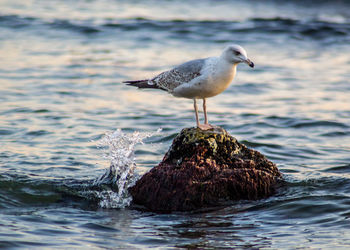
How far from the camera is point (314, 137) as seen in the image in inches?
364

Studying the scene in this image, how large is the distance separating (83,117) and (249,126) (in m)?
2.71

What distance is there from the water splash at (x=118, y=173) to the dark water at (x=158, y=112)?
115mm

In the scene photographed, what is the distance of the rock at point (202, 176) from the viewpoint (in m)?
6.05

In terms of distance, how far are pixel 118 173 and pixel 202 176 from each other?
1292 millimetres

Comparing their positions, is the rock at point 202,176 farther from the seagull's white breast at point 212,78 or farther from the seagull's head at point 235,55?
the seagull's head at point 235,55

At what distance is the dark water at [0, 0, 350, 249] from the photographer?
566 cm

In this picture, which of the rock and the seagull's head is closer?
the seagull's head

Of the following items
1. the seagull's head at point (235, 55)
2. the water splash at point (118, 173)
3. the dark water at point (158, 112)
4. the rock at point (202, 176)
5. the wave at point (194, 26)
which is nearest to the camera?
the dark water at point (158, 112)

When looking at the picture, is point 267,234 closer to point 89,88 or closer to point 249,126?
point 249,126

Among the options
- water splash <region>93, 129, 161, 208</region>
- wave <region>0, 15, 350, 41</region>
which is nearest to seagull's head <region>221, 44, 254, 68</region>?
water splash <region>93, 129, 161, 208</region>

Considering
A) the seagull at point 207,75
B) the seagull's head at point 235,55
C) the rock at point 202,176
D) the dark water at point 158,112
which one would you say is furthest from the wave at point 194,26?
the seagull's head at point 235,55

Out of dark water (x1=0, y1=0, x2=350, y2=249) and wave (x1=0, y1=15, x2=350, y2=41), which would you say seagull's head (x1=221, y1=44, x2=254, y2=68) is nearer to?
dark water (x1=0, y1=0, x2=350, y2=249)

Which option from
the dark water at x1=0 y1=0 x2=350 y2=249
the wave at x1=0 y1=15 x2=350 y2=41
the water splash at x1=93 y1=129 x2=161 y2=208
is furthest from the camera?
the wave at x1=0 y1=15 x2=350 y2=41

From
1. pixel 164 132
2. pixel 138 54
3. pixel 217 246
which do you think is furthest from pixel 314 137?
pixel 138 54
